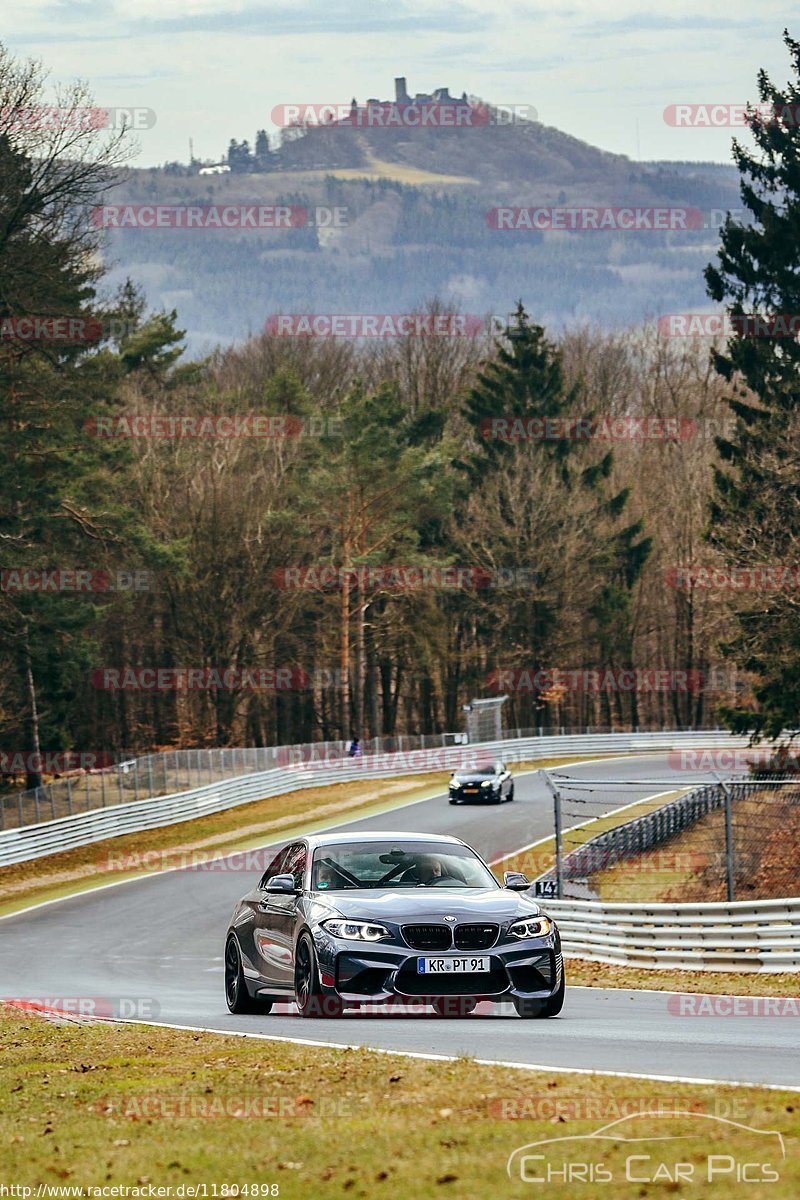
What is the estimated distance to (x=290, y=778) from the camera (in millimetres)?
57062

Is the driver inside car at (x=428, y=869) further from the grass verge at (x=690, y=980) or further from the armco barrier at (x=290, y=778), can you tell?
the armco barrier at (x=290, y=778)

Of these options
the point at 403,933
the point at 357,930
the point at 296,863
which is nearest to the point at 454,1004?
the point at 403,933

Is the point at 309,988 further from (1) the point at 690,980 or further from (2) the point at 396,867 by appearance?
(1) the point at 690,980

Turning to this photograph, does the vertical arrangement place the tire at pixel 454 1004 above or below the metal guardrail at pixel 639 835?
above

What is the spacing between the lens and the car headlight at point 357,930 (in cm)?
1216

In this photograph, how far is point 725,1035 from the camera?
12039 mm

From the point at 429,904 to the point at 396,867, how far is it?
93 cm

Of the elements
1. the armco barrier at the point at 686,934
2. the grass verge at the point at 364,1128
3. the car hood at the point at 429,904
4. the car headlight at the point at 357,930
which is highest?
the grass verge at the point at 364,1128

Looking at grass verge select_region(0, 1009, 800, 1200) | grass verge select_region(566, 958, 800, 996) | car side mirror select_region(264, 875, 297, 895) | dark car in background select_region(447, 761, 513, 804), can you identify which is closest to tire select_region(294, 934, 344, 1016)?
car side mirror select_region(264, 875, 297, 895)

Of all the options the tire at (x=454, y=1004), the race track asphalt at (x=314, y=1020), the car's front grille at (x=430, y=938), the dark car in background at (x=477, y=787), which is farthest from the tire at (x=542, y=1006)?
the dark car in background at (x=477, y=787)

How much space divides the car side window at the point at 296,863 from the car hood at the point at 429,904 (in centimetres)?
64

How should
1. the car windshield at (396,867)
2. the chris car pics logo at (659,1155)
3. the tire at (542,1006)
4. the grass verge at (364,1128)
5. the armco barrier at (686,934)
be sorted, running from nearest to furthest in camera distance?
the chris car pics logo at (659,1155) < the grass verge at (364,1128) < the tire at (542,1006) < the car windshield at (396,867) < the armco barrier at (686,934)

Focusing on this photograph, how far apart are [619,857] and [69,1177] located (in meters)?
26.7

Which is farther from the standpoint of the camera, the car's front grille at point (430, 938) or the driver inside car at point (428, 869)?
the driver inside car at point (428, 869)
